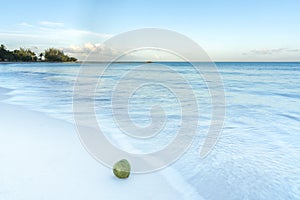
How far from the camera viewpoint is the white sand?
195 cm

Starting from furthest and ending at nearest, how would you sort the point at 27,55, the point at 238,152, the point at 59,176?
the point at 27,55
the point at 238,152
the point at 59,176

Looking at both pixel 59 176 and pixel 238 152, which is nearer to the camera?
pixel 59 176

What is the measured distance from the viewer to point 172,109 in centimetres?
557

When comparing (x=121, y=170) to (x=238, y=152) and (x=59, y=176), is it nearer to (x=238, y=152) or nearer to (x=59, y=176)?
(x=59, y=176)

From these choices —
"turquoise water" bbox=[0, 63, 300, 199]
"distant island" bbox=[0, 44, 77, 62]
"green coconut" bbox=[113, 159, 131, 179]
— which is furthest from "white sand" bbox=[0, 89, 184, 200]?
"distant island" bbox=[0, 44, 77, 62]

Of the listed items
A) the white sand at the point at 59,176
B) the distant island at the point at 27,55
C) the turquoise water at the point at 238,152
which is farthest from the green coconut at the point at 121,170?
the distant island at the point at 27,55

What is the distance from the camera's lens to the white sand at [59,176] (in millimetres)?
1953

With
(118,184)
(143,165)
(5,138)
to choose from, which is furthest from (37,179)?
(5,138)

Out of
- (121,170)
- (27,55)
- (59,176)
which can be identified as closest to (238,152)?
(121,170)

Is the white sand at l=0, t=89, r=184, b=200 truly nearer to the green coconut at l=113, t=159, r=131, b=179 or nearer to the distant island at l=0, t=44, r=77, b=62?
the green coconut at l=113, t=159, r=131, b=179

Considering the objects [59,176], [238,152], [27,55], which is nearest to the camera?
[59,176]

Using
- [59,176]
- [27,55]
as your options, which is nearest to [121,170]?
[59,176]

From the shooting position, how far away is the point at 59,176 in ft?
7.18

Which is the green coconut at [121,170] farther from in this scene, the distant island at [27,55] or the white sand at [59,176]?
the distant island at [27,55]
